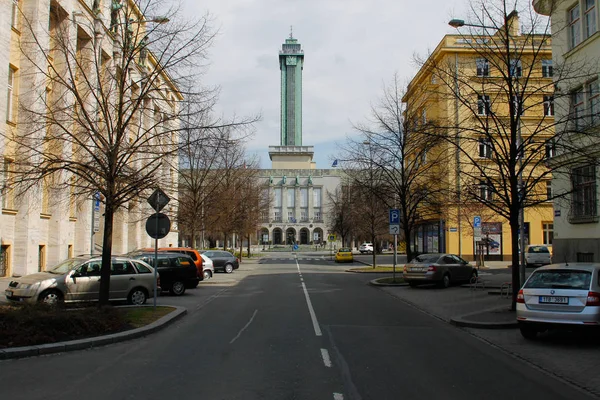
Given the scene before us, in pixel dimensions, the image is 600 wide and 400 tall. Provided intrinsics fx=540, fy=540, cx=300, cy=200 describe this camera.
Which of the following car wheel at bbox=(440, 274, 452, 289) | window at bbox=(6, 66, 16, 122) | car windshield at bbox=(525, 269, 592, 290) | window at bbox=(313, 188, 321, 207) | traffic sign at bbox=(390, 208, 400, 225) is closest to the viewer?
car windshield at bbox=(525, 269, 592, 290)

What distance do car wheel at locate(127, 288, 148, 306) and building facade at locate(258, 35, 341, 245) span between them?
11082 centimetres

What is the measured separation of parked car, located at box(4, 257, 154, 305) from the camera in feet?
47.1

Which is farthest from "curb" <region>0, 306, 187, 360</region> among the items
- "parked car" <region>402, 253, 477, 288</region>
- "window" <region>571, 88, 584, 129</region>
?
"parked car" <region>402, 253, 477, 288</region>

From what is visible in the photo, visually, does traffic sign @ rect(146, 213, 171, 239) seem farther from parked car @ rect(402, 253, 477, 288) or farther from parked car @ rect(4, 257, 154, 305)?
parked car @ rect(402, 253, 477, 288)

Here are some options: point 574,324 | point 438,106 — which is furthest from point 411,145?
point 574,324

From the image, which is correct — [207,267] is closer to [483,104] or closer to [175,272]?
[175,272]

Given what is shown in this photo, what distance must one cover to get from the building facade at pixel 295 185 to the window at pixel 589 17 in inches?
4266

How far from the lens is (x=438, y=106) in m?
33.1

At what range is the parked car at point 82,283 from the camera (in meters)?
14.3

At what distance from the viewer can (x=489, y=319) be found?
13.2 meters

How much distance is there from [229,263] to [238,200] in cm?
798

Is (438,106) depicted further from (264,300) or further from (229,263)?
(264,300)

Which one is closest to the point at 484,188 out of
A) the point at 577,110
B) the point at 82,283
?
the point at 577,110

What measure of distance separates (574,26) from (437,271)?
1092 centimetres
